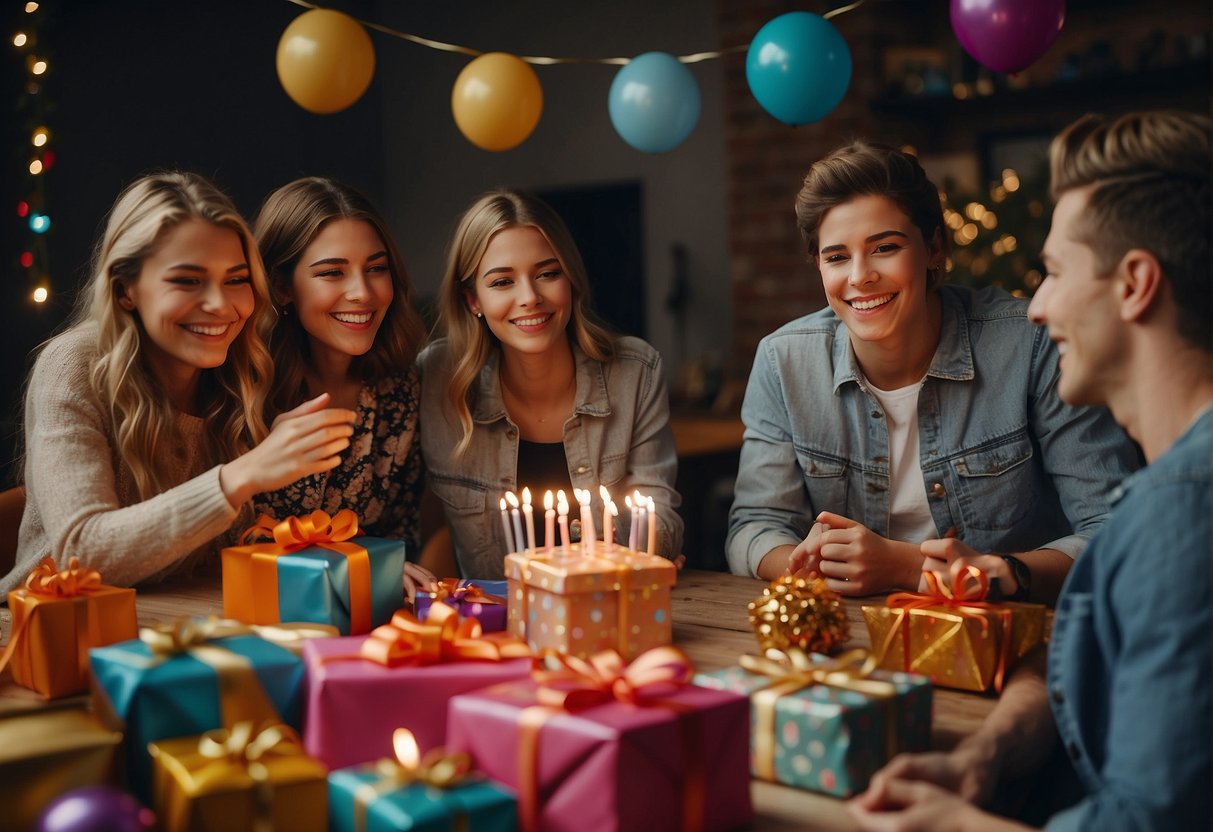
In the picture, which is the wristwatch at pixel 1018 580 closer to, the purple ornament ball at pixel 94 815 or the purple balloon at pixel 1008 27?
the purple ornament ball at pixel 94 815

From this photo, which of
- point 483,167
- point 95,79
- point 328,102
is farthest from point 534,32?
point 328,102

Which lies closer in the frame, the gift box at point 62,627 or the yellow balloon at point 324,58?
the gift box at point 62,627

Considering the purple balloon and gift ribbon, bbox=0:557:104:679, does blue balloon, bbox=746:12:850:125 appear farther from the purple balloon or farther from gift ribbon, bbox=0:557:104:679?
gift ribbon, bbox=0:557:104:679

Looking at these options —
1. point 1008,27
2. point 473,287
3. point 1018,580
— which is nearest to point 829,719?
point 1018,580

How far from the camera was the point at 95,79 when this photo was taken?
5.27 meters

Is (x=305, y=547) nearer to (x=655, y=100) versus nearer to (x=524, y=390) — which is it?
(x=524, y=390)

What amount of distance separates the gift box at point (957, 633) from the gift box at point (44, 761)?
868 mm

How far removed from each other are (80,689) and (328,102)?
1749mm

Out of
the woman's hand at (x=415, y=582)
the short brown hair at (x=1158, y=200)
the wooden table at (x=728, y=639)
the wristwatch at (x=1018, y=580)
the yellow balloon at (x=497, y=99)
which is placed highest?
the yellow balloon at (x=497, y=99)

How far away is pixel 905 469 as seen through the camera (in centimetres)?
219

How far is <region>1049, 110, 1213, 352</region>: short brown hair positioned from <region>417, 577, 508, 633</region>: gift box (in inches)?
34.2

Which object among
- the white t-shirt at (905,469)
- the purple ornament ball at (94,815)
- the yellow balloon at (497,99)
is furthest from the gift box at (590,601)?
the yellow balloon at (497,99)

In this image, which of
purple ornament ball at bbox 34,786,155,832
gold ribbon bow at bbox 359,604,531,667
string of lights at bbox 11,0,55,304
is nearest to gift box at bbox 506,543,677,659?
gold ribbon bow at bbox 359,604,531,667

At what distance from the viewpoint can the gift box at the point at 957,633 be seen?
53.2 inches
